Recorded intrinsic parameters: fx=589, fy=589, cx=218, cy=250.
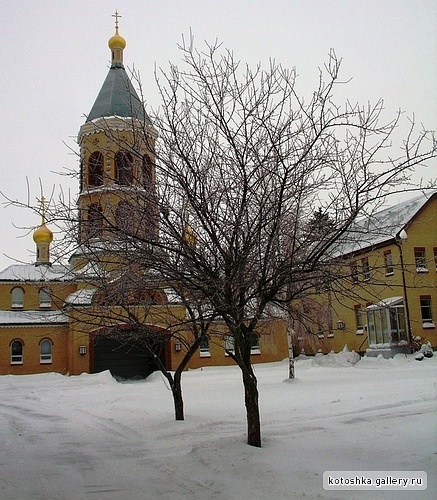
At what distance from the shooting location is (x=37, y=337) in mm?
35594

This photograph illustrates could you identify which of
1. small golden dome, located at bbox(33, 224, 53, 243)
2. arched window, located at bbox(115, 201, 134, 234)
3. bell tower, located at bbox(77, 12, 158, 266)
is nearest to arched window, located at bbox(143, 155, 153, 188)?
bell tower, located at bbox(77, 12, 158, 266)

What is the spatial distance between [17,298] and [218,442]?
31529mm

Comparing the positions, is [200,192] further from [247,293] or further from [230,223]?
[247,293]

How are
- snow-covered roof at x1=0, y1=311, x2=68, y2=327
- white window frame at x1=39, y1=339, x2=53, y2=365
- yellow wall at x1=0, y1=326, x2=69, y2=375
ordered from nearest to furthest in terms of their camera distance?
yellow wall at x1=0, y1=326, x2=69, y2=375 < snow-covered roof at x1=0, y1=311, x2=68, y2=327 < white window frame at x1=39, y1=339, x2=53, y2=365

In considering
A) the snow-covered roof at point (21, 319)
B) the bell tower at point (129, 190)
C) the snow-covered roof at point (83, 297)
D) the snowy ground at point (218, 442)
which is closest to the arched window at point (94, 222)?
the bell tower at point (129, 190)

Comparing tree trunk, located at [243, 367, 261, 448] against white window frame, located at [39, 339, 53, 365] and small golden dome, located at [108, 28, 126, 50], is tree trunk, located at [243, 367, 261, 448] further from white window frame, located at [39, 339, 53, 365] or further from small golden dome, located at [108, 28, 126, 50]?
small golden dome, located at [108, 28, 126, 50]

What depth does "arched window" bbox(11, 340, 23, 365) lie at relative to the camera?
35.4 metres

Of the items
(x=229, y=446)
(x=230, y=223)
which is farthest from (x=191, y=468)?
(x=230, y=223)

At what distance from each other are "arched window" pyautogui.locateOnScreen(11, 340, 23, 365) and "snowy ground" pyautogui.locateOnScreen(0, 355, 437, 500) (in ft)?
45.5

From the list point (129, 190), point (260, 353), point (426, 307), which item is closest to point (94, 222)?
point (129, 190)

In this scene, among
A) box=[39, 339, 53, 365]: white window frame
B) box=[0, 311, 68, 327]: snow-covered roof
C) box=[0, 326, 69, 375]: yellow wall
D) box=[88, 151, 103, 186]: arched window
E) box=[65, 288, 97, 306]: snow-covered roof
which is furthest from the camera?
box=[39, 339, 53, 365]: white window frame

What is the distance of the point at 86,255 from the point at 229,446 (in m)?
4.30

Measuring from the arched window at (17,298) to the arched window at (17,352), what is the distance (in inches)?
149

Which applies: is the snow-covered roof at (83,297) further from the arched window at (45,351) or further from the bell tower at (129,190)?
the arched window at (45,351)
